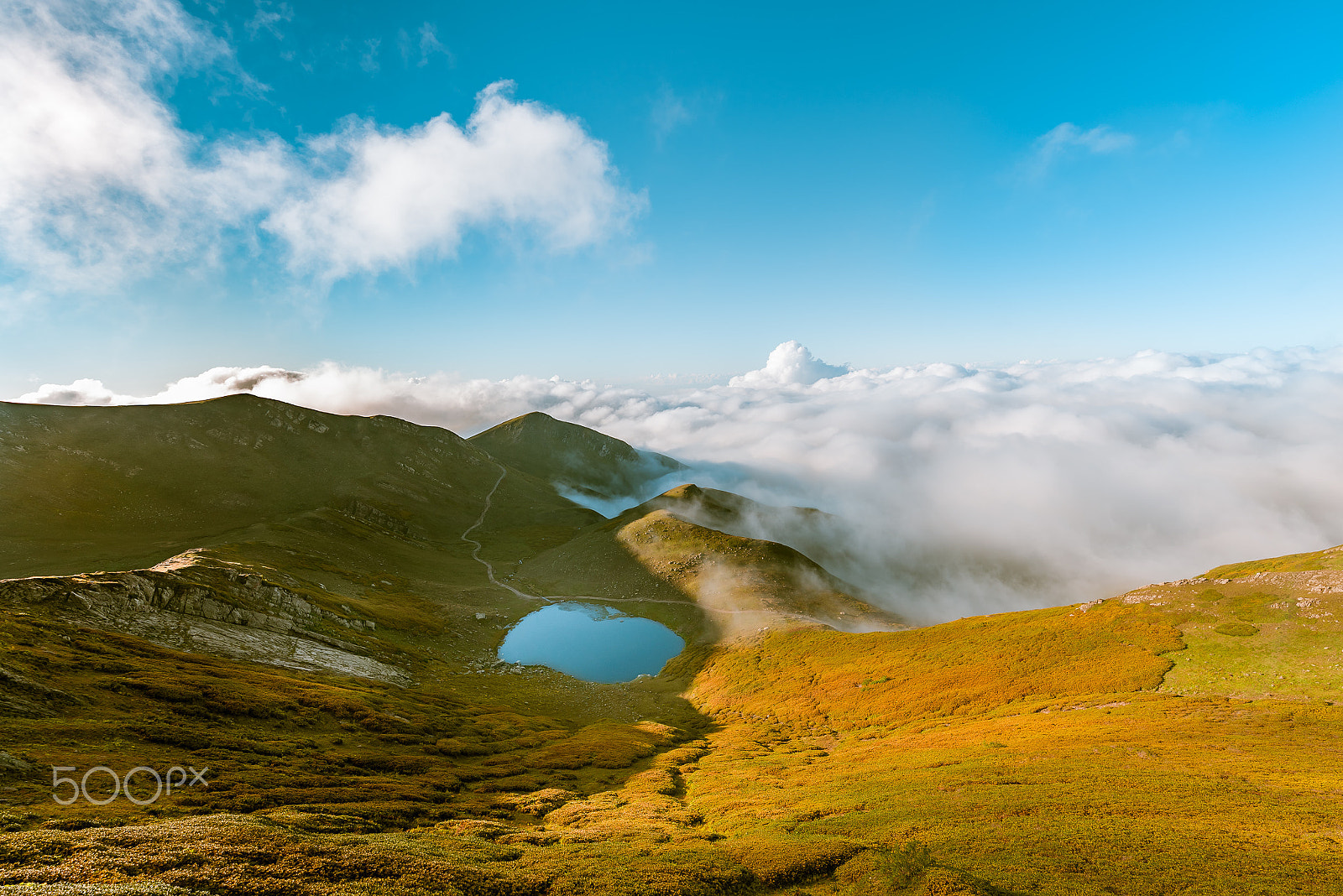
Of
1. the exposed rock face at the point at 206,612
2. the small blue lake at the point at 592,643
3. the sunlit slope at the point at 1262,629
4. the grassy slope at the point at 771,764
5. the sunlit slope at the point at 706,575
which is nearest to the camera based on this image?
the grassy slope at the point at 771,764

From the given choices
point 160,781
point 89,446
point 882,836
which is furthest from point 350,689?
point 89,446

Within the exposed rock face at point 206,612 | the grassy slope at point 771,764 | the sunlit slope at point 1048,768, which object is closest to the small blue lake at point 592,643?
the grassy slope at point 771,764

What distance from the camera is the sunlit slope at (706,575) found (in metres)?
127

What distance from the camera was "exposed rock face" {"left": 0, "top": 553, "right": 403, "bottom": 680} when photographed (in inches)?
2410

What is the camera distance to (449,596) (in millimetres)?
142375

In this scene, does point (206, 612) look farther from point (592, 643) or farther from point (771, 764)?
point (771, 764)

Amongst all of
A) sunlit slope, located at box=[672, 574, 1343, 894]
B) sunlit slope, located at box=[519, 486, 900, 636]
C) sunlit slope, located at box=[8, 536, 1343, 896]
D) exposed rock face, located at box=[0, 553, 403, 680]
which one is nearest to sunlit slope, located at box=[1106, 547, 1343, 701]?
sunlit slope, located at box=[8, 536, 1343, 896]

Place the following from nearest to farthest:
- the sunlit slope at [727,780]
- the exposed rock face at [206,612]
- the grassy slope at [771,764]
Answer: the sunlit slope at [727,780], the grassy slope at [771,764], the exposed rock face at [206,612]

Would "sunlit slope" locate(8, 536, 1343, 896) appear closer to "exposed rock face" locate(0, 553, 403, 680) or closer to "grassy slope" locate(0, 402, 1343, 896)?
"grassy slope" locate(0, 402, 1343, 896)

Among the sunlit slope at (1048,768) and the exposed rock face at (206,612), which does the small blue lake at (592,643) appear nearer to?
the sunlit slope at (1048,768)

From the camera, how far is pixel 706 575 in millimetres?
146500

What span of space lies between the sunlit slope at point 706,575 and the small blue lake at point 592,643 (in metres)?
13.5

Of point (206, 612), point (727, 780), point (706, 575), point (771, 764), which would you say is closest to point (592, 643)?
point (706, 575)

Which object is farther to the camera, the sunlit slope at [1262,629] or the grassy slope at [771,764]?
the sunlit slope at [1262,629]
